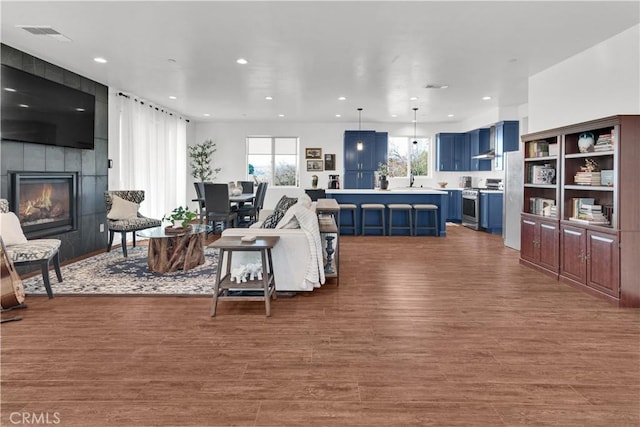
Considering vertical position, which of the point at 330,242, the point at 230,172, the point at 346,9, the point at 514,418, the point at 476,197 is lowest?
the point at 514,418

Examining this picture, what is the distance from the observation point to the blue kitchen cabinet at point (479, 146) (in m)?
9.66

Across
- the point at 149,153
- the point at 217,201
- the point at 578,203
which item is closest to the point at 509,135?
the point at 578,203

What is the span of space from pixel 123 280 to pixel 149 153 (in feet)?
14.3

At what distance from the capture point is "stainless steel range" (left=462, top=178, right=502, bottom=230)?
29.3 ft

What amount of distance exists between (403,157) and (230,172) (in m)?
4.65

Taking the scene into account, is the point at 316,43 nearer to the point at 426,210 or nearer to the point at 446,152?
the point at 426,210

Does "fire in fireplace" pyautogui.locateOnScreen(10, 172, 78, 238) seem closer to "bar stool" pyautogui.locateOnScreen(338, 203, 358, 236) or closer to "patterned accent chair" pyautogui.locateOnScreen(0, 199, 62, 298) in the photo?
"patterned accent chair" pyautogui.locateOnScreen(0, 199, 62, 298)

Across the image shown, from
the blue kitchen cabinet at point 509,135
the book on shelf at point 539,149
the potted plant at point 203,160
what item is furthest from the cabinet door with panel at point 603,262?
the potted plant at point 203,160

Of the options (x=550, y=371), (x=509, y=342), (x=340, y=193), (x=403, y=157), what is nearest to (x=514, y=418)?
(x=550, y=371)

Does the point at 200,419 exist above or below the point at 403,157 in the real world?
below

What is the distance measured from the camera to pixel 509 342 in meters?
2.88

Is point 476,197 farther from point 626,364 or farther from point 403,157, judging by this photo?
point 626,364

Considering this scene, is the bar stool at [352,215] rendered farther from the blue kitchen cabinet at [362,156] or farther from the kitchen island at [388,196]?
the blue kitchen cabinet at [362,156]

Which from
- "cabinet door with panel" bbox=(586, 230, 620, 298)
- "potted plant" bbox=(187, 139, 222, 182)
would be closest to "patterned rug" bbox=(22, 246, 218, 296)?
"cabinet door with panel" bbox=(586, 230, 620, 298)
